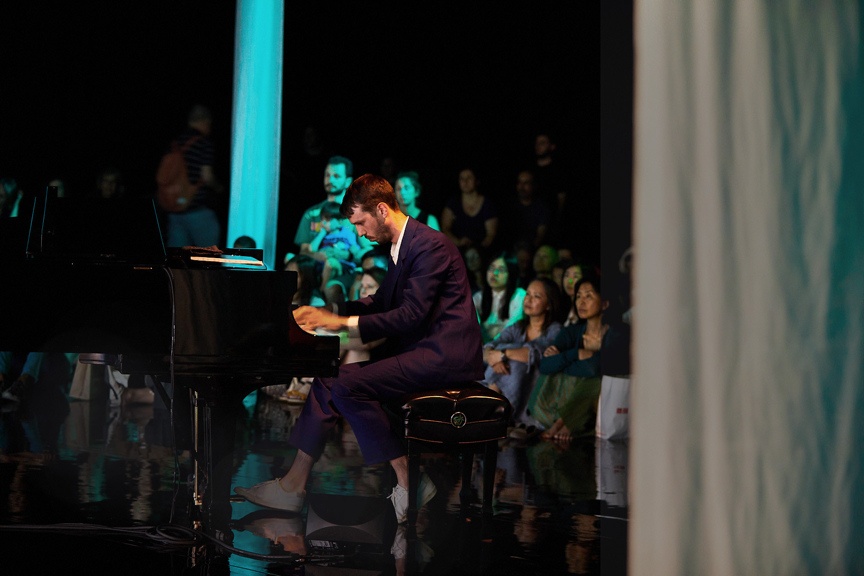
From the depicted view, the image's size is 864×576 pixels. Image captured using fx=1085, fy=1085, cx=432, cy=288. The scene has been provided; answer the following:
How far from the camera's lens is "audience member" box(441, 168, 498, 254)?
7914mm

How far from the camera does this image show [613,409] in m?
6.50

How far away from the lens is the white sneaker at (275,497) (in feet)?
13.4

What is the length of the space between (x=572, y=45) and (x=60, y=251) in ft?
18.7

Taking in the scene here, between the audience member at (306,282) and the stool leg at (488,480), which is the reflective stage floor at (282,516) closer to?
the stool leg at (488,480)

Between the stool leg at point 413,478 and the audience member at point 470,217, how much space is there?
13.2ft

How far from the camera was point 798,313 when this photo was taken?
2629mm

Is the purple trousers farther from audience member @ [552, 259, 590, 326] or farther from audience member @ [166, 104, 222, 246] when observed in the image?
audience member @ [166, 104, 222, 246]

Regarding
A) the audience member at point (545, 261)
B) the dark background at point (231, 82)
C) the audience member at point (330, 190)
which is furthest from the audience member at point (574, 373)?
the dark background at point (231, 82)

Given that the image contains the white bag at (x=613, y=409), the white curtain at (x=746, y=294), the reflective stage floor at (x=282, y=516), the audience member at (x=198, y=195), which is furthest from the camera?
the audience member at (x=198, y=195)

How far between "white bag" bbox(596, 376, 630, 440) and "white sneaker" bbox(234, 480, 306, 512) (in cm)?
276

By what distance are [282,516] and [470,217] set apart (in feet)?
13.8

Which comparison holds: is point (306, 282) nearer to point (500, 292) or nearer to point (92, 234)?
point (500, 292)

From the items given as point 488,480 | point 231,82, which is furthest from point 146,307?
point 231,82

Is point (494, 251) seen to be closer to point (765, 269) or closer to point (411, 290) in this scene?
point (411, 290)
